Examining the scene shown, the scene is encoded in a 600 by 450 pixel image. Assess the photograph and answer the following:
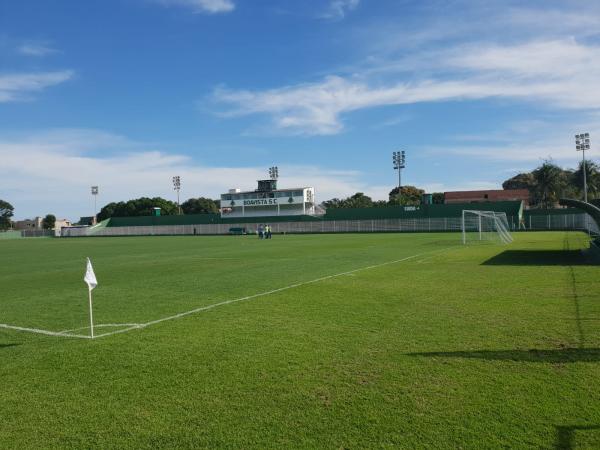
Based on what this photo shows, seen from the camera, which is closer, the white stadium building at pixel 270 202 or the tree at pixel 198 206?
the white stadium building at pixel 270 202

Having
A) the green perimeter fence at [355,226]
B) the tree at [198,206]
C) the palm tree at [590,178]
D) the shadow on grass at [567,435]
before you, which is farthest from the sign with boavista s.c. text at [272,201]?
the shadow on grass at [567,435]

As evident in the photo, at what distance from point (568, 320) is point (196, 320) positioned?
6.75m

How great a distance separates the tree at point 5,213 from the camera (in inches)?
5960

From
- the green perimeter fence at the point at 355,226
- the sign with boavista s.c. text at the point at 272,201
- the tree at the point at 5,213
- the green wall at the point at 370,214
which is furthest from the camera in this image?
the tree at the point at 5,213

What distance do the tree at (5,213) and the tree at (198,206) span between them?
57949mm

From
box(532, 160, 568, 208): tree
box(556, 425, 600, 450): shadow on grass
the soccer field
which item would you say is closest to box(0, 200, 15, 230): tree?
box(532, 160, 568, 208): tree

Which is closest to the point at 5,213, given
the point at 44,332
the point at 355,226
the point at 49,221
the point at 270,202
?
the point at 49,221

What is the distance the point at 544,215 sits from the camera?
217ft

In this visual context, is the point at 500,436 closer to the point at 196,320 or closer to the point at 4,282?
the point at 196,320

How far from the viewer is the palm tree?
84188 mm

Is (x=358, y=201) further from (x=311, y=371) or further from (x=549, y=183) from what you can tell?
(x=311, y=371)

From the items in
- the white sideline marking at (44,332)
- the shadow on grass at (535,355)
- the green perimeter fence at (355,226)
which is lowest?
the shadow on grass at (535,355)

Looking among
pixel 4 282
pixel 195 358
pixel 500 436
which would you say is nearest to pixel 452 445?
pixel 500 436

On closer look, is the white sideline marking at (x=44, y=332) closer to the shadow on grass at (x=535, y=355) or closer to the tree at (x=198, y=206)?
the shadow on grass at (x=535, y=355)
